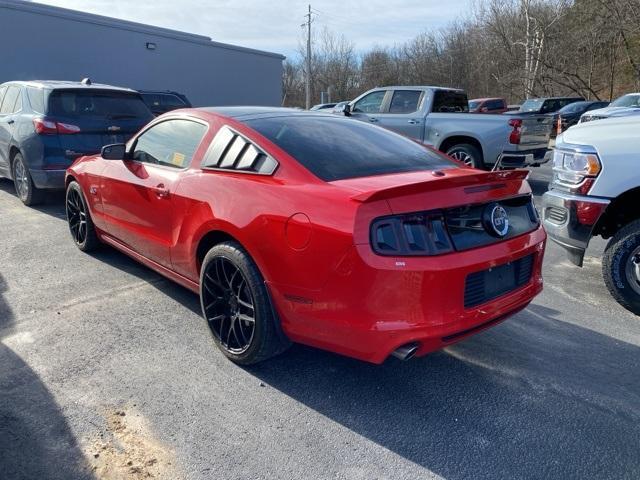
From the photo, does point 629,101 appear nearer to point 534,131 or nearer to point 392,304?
point 534,131

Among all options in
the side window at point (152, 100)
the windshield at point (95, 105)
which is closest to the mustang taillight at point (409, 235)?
the windshield at point (95, 105)

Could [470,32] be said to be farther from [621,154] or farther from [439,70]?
[621,154]

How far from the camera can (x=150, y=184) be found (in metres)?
3.84

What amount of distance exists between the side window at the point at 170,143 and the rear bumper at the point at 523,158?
20.6ft

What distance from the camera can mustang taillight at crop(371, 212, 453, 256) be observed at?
7.88ft

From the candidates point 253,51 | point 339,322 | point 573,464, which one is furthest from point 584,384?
point 253,51

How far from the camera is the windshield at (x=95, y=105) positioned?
22.0 ft

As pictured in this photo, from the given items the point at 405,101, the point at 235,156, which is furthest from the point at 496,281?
the point at 405,101

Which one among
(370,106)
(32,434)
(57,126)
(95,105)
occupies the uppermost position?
(370,106)

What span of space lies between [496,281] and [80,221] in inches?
165

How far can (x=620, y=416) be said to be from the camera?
8.88 feet

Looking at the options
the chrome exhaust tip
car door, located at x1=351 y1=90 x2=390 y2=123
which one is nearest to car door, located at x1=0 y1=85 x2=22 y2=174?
car door, located at x1=351 y1=90 x2=390 y2=123

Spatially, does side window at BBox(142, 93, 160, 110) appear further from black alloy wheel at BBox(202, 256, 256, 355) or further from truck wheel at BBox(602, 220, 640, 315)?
truck wheel at BBox(602, 220, 640, 315)

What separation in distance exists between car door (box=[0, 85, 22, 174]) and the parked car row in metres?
4.06
